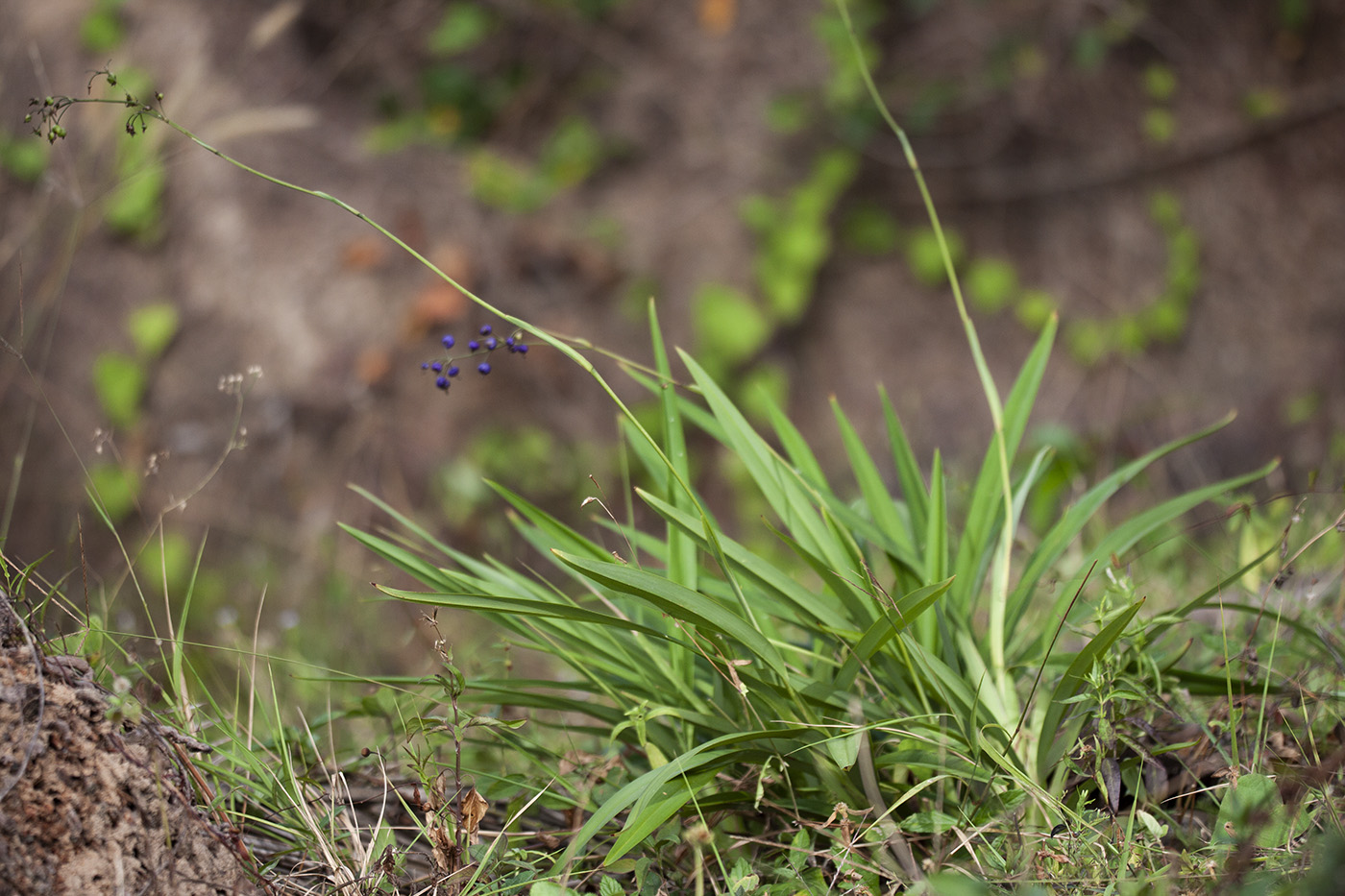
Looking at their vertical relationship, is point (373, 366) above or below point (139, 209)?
below

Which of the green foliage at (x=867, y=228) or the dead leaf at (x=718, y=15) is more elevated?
the dead leaf at (x=718, y=15)

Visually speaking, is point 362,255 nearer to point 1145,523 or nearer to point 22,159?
point 22,159

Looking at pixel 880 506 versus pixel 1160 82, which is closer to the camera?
pixel 880 506

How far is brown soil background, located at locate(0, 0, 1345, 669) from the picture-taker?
12.2 feet

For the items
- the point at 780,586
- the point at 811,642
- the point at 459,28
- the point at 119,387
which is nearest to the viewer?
the point at 780,586

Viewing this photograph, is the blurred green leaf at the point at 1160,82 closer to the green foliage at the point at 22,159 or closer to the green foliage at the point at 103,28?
the green foliage at the point at 103,28

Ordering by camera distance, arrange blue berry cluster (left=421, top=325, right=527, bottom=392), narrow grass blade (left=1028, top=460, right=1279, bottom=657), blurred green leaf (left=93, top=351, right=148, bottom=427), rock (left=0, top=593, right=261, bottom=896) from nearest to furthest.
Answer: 1. rock (left=0, top=593, right=261, bottom=896)
2. blue berry cluster (left=421, top=325, right=527, bottom=392)
3. narrow grass blade (left=1028, top=460, right=1279, bottom=657)
4. blurred green leaf (left=93, top=351, right=148, bottom=427)

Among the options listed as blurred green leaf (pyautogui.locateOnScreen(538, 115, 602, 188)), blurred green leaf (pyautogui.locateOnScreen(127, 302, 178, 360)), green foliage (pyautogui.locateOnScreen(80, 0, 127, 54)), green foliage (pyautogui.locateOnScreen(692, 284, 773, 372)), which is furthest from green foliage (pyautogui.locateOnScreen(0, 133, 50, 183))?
green foliage (pyautogui.locateOnScreen(692, 284, 773, 372))

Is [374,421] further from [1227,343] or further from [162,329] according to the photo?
[1227,343]

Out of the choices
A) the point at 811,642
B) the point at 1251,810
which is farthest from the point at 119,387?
the point at 1251,810

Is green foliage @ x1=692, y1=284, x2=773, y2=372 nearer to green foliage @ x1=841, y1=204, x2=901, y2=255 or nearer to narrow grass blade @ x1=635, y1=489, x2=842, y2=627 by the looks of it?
green foliage @ x1=841, y1=204, x2=901, y2=255

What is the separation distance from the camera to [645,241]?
13.1 ft

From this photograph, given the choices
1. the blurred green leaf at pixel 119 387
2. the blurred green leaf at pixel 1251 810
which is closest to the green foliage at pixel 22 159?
the blurred green leaf at pixel 119 387

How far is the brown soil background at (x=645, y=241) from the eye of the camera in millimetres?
3732
